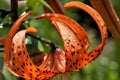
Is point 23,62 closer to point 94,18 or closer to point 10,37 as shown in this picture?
point 10,37

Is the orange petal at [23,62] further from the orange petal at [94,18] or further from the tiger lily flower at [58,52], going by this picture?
the orange petal at [94,18]

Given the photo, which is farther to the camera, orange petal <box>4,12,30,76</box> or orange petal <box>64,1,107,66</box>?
orange petal <box>64,1,107,66</box>

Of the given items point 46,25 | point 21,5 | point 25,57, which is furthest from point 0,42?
point 46,25

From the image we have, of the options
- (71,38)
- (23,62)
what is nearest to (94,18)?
(71,38)

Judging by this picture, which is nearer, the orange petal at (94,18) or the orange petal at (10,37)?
the orange petal at (10,37)

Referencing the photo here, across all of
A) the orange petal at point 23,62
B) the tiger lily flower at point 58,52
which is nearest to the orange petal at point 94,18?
the tiger lily flower at point 58,52

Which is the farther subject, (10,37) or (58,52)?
(58,52)

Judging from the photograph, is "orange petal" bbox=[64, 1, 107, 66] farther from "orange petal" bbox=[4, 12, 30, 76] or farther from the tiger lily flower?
"orange petal" bbox=[4, 12, 30, 76]

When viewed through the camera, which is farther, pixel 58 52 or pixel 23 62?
pixel 58 52

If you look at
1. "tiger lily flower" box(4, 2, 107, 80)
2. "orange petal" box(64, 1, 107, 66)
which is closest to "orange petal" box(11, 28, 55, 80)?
"tiger lily flower" box(4, 2, 107, 80)

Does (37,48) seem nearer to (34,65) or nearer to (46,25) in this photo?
(34,65)

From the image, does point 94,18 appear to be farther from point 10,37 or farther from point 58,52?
point 10,37

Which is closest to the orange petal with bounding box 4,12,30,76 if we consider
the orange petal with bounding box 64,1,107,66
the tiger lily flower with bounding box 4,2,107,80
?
the tiger lily flower with bounding box 4,2,107,80
